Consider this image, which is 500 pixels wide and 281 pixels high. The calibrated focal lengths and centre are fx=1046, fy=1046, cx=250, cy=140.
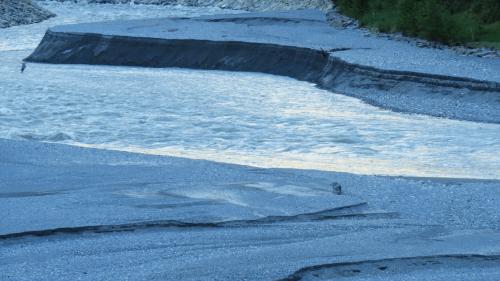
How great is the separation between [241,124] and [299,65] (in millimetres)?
8191

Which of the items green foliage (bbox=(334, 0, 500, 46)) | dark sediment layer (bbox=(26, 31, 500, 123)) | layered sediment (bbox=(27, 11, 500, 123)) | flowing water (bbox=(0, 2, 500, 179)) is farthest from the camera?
green foliage (bbox=(334, 0, 500, 46))

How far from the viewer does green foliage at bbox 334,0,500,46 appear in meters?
24.0

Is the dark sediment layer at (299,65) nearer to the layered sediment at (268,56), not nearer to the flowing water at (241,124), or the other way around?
the layered sediment at (268,56)

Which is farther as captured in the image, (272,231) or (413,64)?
(413,64)

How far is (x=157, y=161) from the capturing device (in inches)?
408

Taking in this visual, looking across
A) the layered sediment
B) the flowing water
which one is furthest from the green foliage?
the flowing water

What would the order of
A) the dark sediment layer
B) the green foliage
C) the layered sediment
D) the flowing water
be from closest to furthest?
1. the flowing water
2. the dark sediment layer
3. the layered sediment
4. the green foliage

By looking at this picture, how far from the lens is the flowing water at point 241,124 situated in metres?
12.1

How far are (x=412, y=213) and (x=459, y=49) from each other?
15204mm

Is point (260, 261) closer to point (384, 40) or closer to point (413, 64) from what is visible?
point (413, 64)

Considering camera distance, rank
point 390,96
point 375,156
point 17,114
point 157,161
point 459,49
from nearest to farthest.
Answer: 1. point 157,161
2. point 375,156
3. point 17,114
4. point 390,96
5. point 459,49

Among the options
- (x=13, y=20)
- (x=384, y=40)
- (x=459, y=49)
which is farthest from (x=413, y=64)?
(x=13, y=20)

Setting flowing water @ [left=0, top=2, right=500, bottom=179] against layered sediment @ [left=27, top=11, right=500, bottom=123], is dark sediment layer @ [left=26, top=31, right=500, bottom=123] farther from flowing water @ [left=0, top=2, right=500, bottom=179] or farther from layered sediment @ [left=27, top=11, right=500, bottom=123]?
flowing water @ [left=0, top=2, right=500, bottom=179]

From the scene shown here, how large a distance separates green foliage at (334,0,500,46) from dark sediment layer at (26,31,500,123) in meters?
3.24
